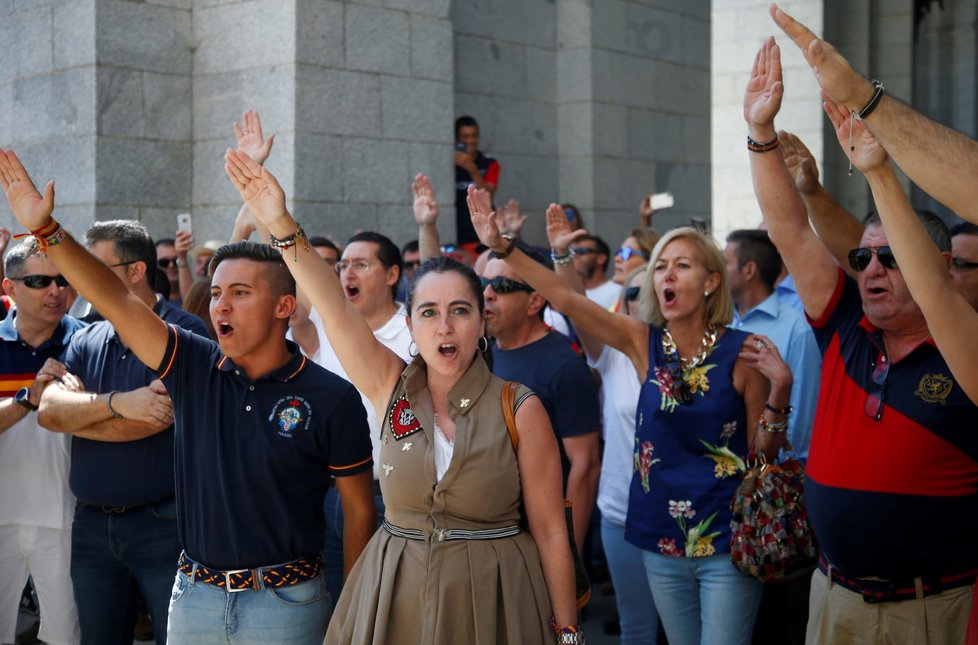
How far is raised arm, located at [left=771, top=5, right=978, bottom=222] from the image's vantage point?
2.71m

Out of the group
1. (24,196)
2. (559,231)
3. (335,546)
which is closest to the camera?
(24,196)

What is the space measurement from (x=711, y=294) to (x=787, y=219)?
94 cm

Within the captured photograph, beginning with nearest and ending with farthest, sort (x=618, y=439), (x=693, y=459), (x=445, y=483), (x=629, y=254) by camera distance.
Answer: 1. (x=445, y=483)
2. (x=693, y=459)
3. (x=618, y=439)
4. (x=629, y=254)

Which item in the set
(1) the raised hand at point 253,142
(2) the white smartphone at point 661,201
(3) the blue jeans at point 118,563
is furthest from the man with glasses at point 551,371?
(2) the white smartphone at point 661,201

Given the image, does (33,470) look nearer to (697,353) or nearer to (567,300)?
(567,300)

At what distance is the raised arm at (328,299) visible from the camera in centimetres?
370

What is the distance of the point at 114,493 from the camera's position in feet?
15.4

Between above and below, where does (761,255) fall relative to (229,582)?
above

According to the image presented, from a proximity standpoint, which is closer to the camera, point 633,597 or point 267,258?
point 267,258

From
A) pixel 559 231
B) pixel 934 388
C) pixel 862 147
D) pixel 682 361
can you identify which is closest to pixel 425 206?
pixel 559 231

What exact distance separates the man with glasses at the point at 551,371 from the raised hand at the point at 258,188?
1554mm

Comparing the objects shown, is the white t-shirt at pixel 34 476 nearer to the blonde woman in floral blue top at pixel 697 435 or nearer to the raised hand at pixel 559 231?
the blonde woman in floral blue top at pixel 697 435

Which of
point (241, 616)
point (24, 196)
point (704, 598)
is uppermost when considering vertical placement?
point (24, 196)

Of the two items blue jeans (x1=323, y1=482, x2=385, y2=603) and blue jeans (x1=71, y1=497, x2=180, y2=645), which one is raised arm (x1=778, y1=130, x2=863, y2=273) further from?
blue jeans (x1=71, y1=497, x2=180, y2=645)
